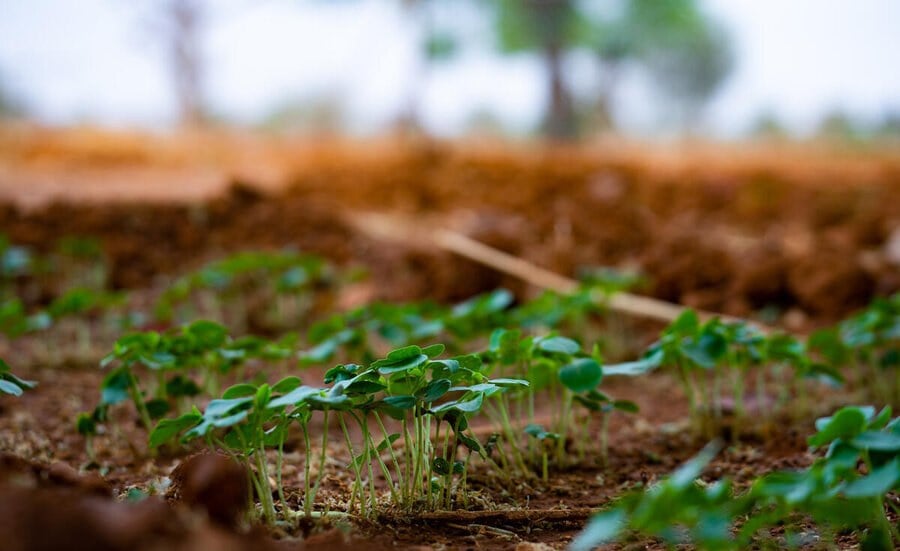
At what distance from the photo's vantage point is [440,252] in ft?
15.1

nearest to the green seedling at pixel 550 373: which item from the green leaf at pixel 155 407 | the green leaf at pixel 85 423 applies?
the green leaf at pixel 155 407

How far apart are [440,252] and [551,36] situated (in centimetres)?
636

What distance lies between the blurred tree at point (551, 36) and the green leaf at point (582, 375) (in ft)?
28.7

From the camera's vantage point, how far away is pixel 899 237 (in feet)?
16.7

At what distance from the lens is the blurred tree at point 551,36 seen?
10180 mm

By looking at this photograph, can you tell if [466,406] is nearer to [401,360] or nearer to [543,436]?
[401,360]

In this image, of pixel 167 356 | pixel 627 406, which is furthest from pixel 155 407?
pixel 627 406

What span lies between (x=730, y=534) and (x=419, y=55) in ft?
28.6

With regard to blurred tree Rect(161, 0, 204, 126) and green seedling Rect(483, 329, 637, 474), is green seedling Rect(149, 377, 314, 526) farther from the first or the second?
blurred tree Rect(161, 0, 204, 126)

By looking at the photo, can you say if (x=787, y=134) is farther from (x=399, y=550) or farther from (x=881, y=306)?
(x=399, y=550)

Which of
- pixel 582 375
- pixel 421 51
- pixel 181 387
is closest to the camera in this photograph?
pixel 582 375

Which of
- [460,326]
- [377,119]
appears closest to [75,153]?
[377,119]

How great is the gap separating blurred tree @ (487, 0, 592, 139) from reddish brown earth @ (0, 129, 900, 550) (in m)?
1.06

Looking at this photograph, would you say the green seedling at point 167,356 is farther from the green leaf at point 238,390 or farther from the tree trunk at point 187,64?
the tree trunk at point 187,64
